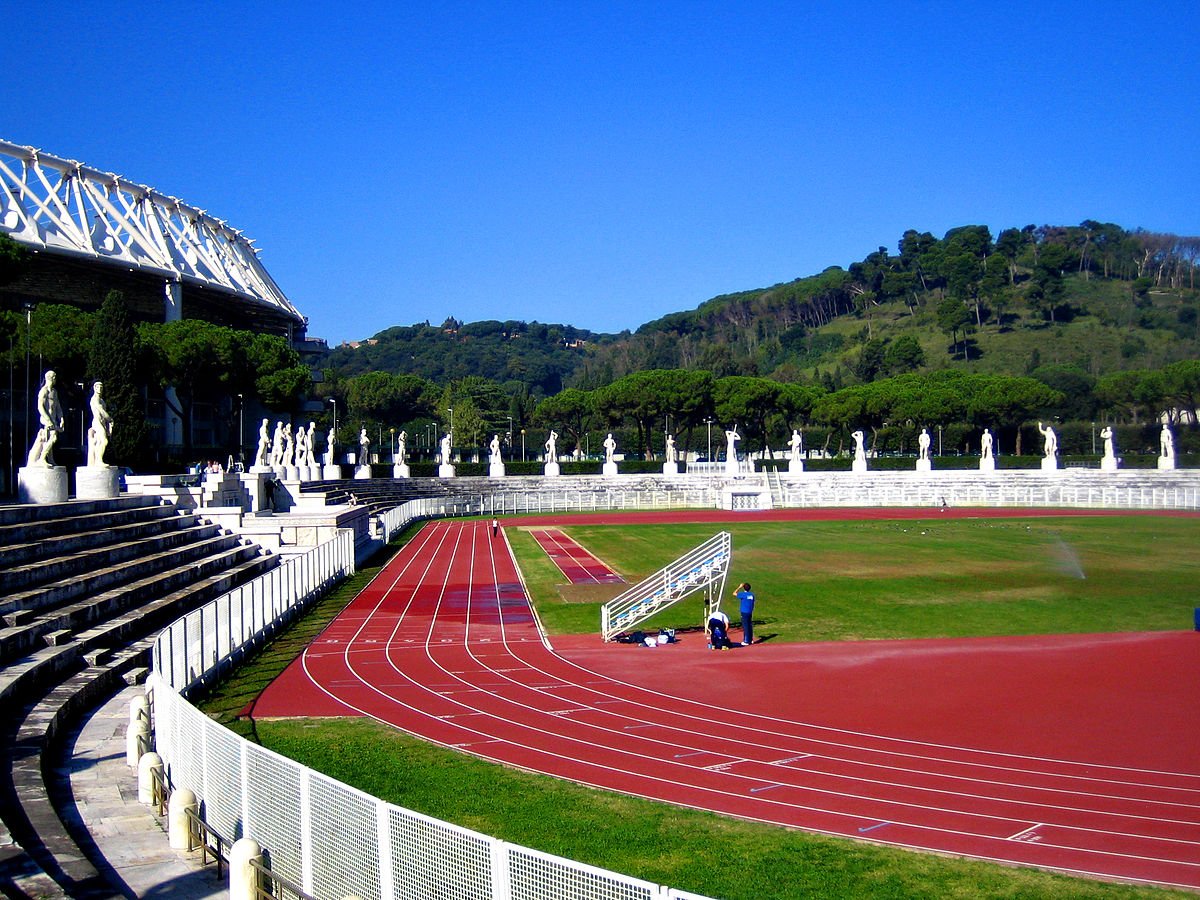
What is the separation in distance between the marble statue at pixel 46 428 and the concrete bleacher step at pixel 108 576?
3472 mm

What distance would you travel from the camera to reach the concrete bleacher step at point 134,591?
1539cm

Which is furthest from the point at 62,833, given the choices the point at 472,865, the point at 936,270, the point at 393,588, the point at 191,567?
the point at 936,270

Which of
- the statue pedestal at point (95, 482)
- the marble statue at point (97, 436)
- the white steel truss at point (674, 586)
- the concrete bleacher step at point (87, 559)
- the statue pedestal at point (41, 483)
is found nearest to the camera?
the concrete bleacher step at point (87, 559)

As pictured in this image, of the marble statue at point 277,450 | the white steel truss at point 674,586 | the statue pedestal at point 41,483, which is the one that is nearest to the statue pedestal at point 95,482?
the statue pedestal at point 41,483

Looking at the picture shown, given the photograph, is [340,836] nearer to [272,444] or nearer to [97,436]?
[97,436]

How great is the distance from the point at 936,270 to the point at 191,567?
17004cm

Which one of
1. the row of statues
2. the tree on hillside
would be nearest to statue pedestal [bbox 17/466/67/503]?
the row of statues

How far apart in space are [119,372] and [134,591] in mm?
34609

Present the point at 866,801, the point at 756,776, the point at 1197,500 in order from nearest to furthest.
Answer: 1. the point at 866,801
2. the point at 756,776
3. the point at 1197,500

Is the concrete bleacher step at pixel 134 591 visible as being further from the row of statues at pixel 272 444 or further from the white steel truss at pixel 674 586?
the white steel truss at pixel 674 586

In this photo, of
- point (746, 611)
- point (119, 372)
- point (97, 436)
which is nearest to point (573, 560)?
point (97, 436)

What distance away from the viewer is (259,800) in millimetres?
8672

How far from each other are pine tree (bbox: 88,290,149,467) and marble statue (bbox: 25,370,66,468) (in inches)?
875

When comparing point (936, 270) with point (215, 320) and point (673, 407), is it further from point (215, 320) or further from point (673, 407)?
point (215, 320)
